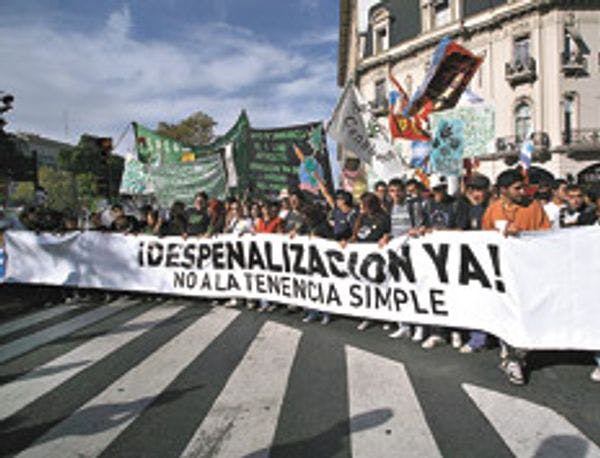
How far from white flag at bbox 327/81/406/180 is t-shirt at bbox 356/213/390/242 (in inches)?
88.6

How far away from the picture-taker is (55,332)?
18.8 ft

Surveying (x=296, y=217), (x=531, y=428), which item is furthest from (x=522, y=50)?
(x=531, y=428)

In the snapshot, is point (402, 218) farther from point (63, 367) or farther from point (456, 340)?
point (63, 367)

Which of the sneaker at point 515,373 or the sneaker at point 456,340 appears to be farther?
the sneaker at point 456,340

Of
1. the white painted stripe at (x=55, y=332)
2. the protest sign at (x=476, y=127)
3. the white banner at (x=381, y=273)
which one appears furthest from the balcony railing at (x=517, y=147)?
the white painted stripe at (x=55, y=332)

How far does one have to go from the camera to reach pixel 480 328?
14.5ft

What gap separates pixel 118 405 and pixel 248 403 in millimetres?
1017

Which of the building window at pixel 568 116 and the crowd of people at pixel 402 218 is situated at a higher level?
the building window at pixel 568 116

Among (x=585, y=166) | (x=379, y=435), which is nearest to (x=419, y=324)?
(x=379, y=435)

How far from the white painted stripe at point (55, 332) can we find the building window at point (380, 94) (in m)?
31.5

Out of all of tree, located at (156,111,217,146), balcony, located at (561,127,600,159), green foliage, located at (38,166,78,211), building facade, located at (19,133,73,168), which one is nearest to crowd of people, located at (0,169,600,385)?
balcony, located at (561,127,600,159)

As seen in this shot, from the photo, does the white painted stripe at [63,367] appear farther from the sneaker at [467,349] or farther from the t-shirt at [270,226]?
the sneaker at [467,349]

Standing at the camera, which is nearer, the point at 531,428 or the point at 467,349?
the point at 531,428

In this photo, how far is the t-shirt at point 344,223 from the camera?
622cm
